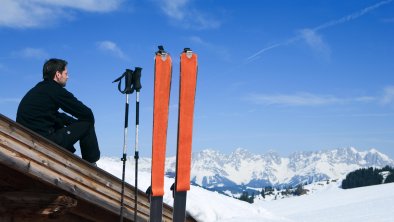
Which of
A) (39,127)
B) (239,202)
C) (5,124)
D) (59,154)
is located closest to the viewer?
(5,124)

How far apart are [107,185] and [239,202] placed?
476cm

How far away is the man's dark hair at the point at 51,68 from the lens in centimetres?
682

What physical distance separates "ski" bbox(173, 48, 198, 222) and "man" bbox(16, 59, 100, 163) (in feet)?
3.68

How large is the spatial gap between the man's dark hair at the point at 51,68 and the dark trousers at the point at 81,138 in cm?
70

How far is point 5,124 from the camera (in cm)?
570

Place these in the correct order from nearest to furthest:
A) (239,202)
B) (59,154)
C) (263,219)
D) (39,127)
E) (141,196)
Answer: (59,154)
(39,127)
(141,196)
(263,219)
(239,202)

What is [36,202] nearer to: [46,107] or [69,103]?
[46,107]

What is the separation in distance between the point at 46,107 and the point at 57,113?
0.90 ft

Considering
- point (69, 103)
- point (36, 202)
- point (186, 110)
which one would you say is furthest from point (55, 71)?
point (186, 110)

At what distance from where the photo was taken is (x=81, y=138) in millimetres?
6832

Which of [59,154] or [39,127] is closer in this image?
[59,154]

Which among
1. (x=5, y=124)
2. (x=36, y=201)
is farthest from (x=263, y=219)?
(x=5, y=124)

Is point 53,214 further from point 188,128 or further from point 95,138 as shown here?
point 188,128

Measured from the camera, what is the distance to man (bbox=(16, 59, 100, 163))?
21.6ft
